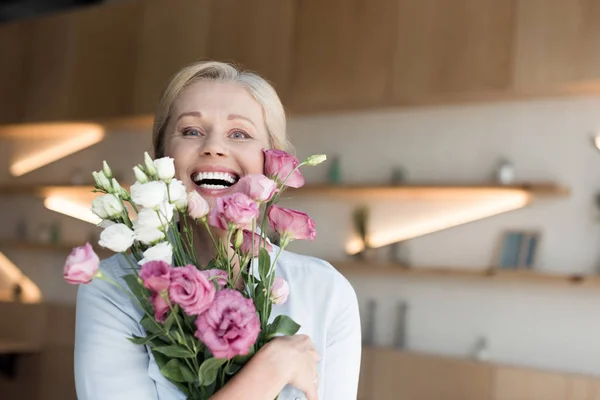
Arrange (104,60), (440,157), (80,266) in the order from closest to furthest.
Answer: (80,266), (440,157), (104,60)

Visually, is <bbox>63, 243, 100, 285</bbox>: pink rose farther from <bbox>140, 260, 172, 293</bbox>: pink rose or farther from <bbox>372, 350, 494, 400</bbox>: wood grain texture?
<bbox>372, 350, 494, 400</bbox>: wood grain texture

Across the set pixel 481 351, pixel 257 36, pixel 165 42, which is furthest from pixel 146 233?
pixel 165 42

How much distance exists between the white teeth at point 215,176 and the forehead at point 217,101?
0.12 meters

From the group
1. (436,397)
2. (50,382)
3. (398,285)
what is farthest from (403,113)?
(50,382)

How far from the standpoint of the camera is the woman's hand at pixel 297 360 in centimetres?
131

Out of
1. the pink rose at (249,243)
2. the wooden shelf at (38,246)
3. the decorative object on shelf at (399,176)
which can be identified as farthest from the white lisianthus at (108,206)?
the wooden shelf at (38,246)

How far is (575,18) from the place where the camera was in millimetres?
4359

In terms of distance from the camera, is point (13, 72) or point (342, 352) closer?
point (342, 352)

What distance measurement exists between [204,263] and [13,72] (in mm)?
6005

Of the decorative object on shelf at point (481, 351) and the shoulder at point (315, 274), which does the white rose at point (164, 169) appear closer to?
the shoulder at point (315, 274)

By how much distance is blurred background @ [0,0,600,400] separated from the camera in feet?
14.6

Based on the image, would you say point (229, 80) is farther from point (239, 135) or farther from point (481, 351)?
point (481, 351)

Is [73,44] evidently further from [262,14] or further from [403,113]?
[403,113]

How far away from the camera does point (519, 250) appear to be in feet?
15.2
